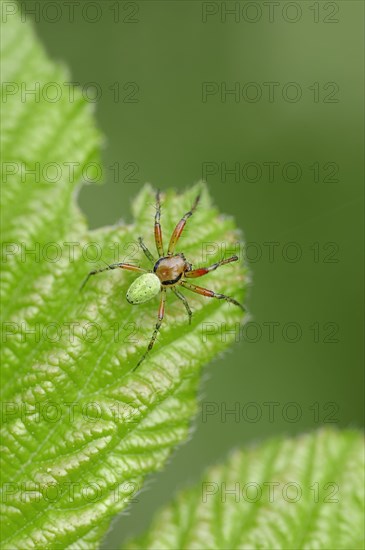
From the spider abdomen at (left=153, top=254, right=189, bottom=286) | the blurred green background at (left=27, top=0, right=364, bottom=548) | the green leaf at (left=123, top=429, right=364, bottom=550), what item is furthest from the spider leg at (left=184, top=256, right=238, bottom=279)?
the blurred green background at (left=27, top=0, right=364, bottom=548)

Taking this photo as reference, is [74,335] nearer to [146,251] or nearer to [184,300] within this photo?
[184,300]

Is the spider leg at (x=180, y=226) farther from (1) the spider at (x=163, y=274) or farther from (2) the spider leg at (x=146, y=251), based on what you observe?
(2) the spider leg at (x=146, y=251)

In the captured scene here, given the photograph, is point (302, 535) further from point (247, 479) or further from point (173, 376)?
point (173, 376)

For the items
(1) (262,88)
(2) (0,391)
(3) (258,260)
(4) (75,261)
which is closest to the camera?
(2) (0,391)

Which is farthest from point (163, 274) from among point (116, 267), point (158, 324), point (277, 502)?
point (277, 502)

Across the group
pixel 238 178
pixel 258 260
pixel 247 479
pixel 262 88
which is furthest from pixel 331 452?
pixel 262 88

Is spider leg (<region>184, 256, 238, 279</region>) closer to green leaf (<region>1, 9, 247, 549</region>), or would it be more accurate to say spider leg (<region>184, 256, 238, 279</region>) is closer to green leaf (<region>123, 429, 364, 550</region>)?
green leaf (<region>1, 9, 247, 549</region>)
